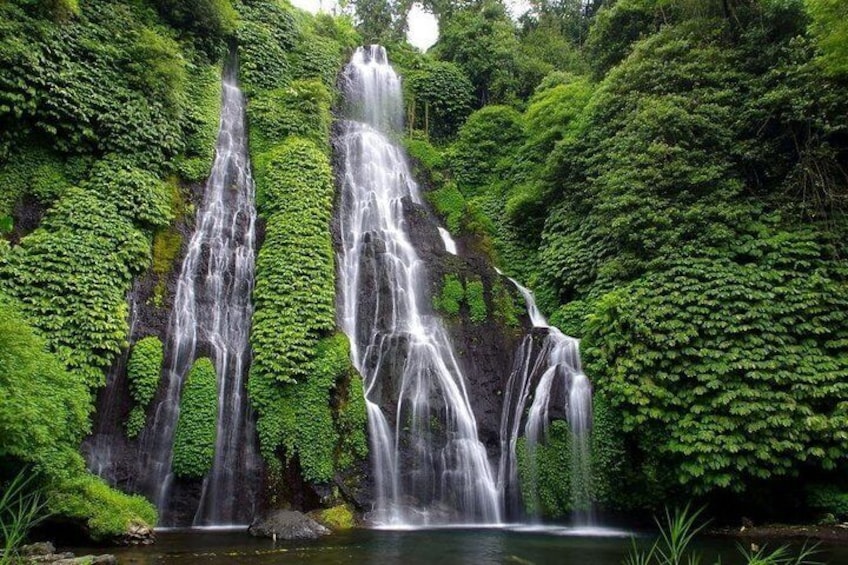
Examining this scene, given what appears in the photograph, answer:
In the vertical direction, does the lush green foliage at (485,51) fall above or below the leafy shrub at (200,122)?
above

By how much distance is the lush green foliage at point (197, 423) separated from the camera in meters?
11.6

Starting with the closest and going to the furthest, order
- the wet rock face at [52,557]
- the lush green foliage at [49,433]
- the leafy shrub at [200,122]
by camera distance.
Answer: the wet rock face at [52,557]
the lush green foliage at [49,433]
the leafy shrub at [200,122]

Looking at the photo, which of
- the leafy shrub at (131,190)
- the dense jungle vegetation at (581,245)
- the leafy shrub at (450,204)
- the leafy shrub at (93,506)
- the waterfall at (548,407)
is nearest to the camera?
the leafy shrub at (93,506)

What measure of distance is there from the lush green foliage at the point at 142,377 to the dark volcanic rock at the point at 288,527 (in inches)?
142

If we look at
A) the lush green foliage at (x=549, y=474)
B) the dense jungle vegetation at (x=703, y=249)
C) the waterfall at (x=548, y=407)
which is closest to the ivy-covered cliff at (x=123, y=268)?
the waterfall at (x=548, y=407)

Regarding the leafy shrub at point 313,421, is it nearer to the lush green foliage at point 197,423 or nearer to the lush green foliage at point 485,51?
the lush green foliage at point 197,423

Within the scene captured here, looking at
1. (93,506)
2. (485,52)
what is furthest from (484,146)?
(93,506)

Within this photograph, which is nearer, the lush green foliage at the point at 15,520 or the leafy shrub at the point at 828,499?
the lush green foliage at the point at 15,520

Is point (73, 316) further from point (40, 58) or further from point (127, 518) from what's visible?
point (40, 58)

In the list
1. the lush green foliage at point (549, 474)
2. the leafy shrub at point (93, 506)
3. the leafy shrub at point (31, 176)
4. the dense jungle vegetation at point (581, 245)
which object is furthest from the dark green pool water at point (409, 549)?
the leafy shrub at point (31, 176)

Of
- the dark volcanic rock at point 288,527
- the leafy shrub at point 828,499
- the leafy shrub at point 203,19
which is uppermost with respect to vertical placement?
the leafy shrub at point 203,19

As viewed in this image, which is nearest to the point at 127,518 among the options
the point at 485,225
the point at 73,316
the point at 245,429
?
the point at 245,429

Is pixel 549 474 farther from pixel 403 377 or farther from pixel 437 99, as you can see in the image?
pixel 437 99

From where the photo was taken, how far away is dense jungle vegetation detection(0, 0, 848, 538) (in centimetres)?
1055
